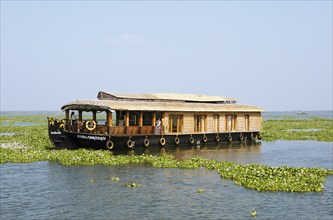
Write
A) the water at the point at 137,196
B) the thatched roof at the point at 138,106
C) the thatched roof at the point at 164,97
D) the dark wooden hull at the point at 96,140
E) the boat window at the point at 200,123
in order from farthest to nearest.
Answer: the boat window at the point at 200,123
the thatched roof at the point at 164,97
the thatched roof at the point at 138,106
the dark wooden hull at the point at 96,140
the water at the point at 137,196

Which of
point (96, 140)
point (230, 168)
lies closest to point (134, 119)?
point (96, 140)

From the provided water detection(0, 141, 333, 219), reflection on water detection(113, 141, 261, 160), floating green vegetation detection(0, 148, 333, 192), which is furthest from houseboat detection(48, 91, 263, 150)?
water detection(0, 141, 333, 219)

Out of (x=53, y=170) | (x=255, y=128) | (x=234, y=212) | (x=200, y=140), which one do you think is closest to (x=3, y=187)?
(x=53, y=170)

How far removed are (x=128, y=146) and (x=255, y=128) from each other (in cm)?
1830

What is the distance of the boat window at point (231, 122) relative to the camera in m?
40.8

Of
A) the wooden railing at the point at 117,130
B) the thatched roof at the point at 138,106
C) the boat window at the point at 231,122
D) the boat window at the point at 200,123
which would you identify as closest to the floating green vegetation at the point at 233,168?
the wooden railing at the point at 117,130

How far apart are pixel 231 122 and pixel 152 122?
417 inches

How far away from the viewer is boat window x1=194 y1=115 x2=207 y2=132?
3775cm

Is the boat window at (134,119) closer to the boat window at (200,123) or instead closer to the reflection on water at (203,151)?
the reflection on water at (203,151)

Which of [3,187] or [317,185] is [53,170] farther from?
[317,185]

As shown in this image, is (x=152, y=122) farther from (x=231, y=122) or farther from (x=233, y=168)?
(x=233, y=168)

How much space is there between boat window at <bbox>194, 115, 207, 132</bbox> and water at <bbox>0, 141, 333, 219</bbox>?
14605 millimetres

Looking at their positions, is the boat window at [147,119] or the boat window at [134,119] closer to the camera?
the boat window at [134,119]

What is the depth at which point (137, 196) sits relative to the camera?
656 inches
